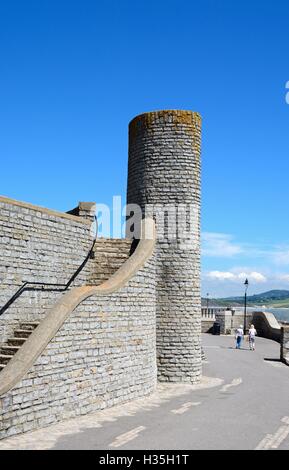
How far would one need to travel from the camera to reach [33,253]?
15586 mm

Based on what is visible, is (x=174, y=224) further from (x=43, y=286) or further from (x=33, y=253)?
(x=33, y=253)

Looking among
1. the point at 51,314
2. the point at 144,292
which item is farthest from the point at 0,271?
the point at 144,292

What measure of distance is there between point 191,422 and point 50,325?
424 centimetres

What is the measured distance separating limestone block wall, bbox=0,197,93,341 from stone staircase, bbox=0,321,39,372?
0.26 metres

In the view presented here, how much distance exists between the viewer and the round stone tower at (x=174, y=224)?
20.1 m

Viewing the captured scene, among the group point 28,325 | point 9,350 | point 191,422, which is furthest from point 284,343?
point 9,350

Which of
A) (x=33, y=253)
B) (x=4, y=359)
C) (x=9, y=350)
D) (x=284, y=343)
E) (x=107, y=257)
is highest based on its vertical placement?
(x=107, y=257)

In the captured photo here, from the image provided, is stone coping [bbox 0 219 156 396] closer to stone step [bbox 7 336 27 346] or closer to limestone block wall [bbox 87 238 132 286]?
stone step [bbox 7 336 27 346]

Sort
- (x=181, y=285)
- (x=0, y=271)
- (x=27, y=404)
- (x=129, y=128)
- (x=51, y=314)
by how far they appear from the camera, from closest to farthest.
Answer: (x=27, y=404) < (x=51, y=314) < (x=0, y=271) < (x=181, y=285) < (x=129, y=128)

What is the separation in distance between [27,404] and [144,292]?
6.51 meters

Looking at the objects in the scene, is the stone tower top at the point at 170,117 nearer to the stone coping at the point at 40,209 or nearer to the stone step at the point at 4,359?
the stone coping at the point at 40,209

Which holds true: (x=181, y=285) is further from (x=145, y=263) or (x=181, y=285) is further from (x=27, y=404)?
(x=27, y=404)

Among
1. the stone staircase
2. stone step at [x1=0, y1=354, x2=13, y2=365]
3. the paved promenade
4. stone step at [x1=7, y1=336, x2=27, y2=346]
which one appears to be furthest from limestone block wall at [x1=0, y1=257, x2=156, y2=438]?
stone step at [x1=7, y1=336, x2=27, y2=346]

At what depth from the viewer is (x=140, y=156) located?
→ 2130 centimetres
